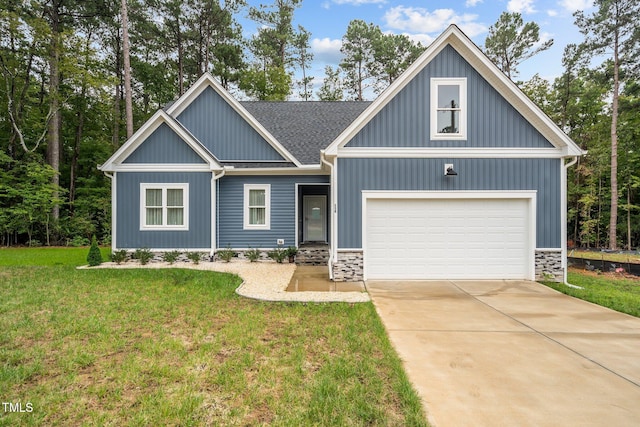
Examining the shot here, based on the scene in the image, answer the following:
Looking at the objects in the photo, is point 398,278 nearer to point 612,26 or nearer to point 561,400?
point 561,400

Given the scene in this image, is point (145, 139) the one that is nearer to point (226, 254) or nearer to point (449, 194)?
point (226, 254)

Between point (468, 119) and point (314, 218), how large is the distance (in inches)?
261

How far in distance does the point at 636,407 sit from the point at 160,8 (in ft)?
93.0

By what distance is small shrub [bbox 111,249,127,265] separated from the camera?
10375mm

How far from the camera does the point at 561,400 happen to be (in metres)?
3.07

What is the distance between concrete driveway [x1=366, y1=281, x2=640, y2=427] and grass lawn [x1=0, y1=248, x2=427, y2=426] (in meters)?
0.42

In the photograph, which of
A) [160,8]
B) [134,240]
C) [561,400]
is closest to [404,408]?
[561,400]

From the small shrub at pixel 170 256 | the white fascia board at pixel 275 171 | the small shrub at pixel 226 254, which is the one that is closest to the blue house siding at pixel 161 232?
the small shrub at pixel 170 256

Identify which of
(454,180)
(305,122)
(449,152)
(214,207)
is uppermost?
(305,122)

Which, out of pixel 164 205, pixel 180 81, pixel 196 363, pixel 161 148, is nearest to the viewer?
pixel 196 363

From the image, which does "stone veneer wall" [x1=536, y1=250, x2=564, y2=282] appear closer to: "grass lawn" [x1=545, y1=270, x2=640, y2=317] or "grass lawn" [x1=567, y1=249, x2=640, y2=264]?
"grass lawn" [x1=545, y1=270, x2=640, y2=317]

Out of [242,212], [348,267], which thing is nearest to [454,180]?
[348,267]

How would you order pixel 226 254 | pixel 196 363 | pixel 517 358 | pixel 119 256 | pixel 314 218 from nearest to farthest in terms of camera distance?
pixel 196 363
pixel 517 358
pixel 119 256
pixel 226 254
pixel 314 218

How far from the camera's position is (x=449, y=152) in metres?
8.29
